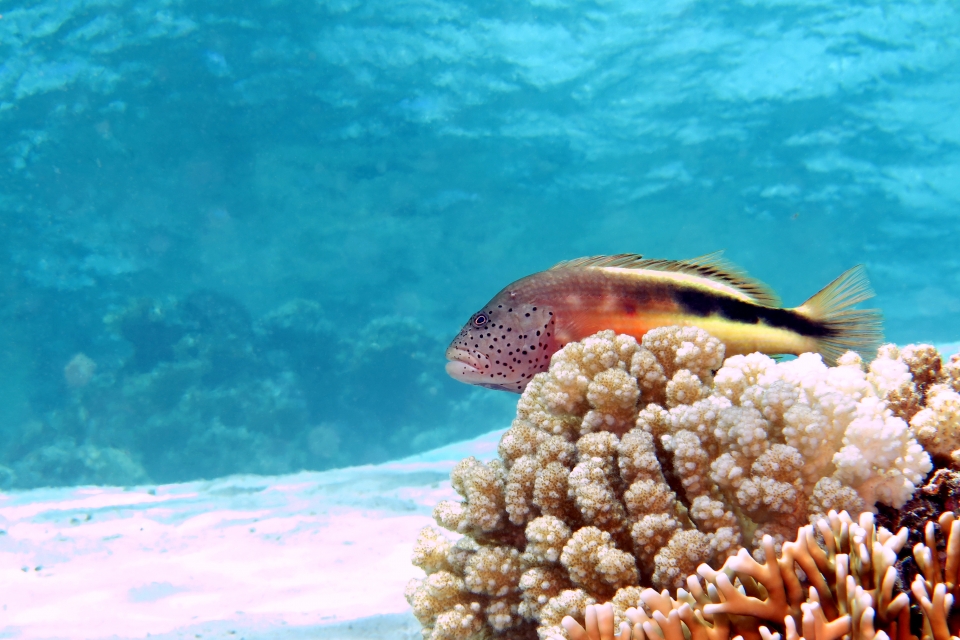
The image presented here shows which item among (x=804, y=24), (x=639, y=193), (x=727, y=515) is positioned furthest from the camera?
(x=639, y=193)

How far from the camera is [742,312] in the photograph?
2.70 metres

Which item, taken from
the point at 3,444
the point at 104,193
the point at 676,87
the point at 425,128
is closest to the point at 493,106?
the point at 425,128

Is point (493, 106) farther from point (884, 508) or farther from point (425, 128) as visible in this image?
point (884, 508)

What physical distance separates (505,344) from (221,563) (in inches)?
169

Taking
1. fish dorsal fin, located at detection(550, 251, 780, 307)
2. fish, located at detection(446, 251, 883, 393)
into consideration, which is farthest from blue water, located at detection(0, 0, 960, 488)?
fish, located at detection(446, 251, 883, 393)

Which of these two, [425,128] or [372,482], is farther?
[425,128]

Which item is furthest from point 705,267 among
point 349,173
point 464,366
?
point 349,173

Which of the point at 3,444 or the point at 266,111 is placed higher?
the point at 266,111

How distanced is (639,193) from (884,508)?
102 feet

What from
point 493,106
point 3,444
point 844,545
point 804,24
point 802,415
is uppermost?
point 493,106

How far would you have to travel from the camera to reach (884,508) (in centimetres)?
184

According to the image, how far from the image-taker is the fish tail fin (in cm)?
269

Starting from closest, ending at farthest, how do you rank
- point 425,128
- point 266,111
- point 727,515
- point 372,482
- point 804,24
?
point 727,515
point 372,482
point 804,24
point 266,111
point 425,128

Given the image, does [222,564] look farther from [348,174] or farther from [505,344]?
[348,174]
